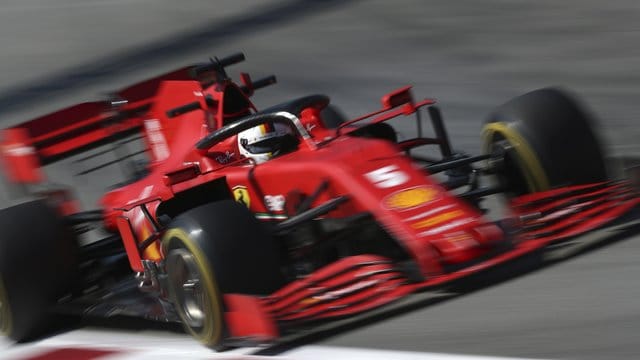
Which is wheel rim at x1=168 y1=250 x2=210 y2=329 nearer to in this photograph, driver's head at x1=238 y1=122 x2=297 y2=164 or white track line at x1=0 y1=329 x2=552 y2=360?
white track line at x1=0 y1=329 x2=552 y2=360

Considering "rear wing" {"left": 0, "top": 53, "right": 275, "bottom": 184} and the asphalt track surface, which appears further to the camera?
"rear wing" {"left": 0, "top": 53, "right": 275, "bottom": 184}

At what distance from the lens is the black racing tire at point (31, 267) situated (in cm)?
591

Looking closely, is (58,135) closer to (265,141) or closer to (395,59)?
(265,141)

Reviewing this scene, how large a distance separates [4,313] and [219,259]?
1755mm

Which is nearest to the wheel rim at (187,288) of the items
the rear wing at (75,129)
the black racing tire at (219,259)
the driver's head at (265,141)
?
the black racing tire at (219,259)

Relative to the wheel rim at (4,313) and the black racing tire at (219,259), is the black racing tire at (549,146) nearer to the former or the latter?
the black racing tire at (219,259)

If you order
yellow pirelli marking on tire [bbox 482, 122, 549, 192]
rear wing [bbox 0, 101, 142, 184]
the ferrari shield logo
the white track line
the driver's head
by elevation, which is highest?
rear wing [bbox 0, 101, 142, 184]

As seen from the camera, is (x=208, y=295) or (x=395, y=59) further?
(x=395, y=59)

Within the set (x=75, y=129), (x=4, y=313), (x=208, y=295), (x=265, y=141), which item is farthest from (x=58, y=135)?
(x=208, y=295)

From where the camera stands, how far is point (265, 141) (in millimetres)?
5871

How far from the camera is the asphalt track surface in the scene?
4934mm

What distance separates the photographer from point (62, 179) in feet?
29.8

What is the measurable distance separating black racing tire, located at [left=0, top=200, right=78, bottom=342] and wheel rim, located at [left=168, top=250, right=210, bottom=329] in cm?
115

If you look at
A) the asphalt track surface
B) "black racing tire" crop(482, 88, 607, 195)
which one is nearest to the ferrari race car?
"black racing tire" crop(482, 88, 607, 195)
